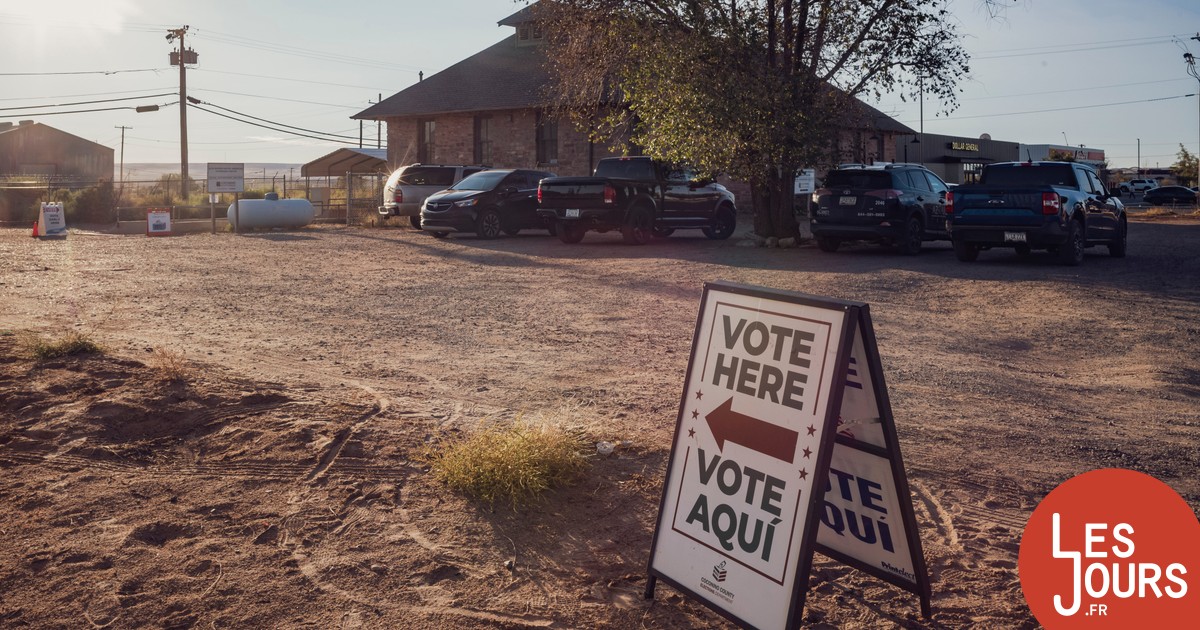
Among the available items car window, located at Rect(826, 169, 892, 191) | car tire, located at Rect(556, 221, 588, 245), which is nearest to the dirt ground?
car window, located at Rect(826, 169, 892, 191)

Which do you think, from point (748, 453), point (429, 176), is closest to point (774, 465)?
point (748, 453)

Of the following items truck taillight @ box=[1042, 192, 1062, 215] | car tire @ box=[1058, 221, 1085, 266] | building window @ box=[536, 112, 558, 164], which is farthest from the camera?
building window @ box=[536, 112, 558, 164]

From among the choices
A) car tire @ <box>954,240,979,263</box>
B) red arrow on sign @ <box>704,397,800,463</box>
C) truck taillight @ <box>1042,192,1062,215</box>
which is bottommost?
red arrow on sign @ <box>704,397,800,463</box>

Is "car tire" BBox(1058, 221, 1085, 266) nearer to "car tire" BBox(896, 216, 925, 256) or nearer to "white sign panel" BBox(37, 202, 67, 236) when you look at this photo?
"car tire" BBox(896, 216, 925, 256)

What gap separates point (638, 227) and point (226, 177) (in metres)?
13.9

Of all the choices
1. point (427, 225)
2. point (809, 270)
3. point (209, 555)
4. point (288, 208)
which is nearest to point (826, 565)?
point (209, 555)

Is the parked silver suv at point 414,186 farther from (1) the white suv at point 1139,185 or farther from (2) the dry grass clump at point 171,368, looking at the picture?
(1) the white suv at point 1139,185

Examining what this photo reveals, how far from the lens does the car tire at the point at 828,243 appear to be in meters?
19.6

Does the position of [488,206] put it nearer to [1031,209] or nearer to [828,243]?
[828,243]

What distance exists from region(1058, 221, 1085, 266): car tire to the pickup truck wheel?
835 cm

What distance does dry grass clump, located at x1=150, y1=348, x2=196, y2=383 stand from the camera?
726 cm

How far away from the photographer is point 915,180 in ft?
63.0

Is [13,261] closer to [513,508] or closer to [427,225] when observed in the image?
[427,225]

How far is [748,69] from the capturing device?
19203 millimetres
